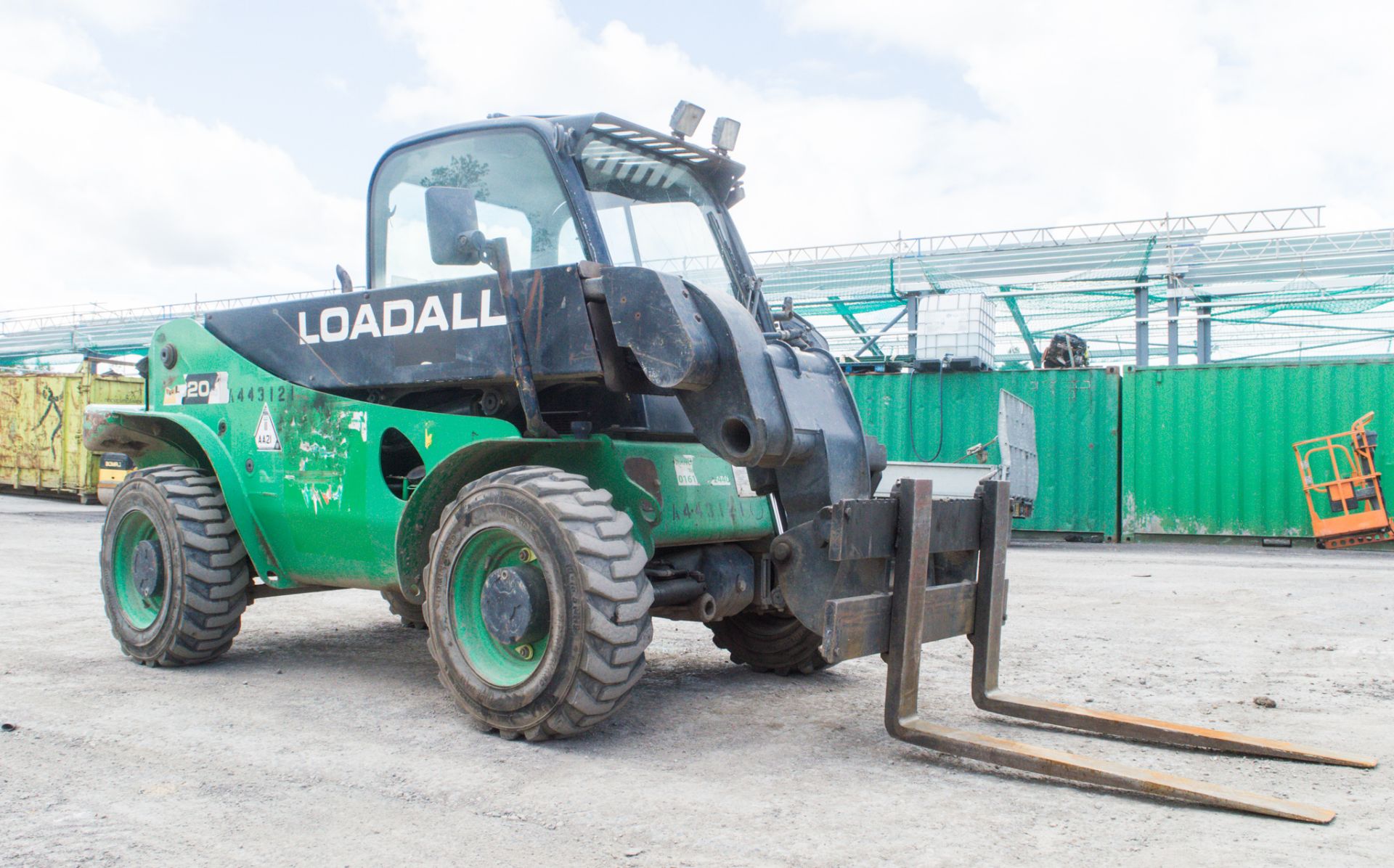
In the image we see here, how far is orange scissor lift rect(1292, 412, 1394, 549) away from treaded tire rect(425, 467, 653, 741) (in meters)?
13.3

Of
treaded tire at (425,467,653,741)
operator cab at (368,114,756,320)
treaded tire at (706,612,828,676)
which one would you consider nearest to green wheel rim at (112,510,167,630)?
operator cab at (368,114,756,320)

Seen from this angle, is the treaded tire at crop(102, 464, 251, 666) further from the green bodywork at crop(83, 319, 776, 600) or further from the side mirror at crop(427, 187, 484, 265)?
the side mirror at crop(427, 187, 484, 265)

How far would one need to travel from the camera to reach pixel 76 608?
809cm

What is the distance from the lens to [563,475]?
4.43 m

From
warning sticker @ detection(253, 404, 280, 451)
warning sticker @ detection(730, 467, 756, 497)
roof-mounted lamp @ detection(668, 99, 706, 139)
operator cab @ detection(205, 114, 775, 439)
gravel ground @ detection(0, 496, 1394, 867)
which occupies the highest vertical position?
roof-mounted lamp @ detection(668, 99, 706, 139)

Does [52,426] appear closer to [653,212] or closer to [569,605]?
[653,212]

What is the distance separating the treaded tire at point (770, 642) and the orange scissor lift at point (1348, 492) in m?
11.7

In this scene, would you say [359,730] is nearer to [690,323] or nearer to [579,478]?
[579,478]

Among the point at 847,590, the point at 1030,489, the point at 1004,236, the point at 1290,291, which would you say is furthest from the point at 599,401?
the point at 1290,291

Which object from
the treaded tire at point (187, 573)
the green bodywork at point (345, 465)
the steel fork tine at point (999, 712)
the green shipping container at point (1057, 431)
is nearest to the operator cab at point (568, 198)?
the green bodywork at point (345, 465)

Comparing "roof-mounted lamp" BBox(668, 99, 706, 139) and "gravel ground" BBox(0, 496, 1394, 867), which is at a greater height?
"roof-mounted lamp" BBox(668, 99, 706, 139)

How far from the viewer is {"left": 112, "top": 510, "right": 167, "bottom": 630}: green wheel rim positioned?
607cm

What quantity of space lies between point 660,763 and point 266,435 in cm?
292

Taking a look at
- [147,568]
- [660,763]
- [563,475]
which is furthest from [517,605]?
[147,568]
